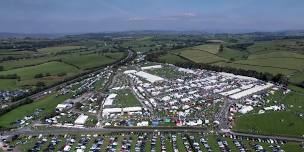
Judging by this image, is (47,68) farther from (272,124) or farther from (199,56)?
(272,124)

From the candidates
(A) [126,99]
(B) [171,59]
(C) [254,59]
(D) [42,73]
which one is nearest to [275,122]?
(A) [126,99]

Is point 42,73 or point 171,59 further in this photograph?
point 171,59

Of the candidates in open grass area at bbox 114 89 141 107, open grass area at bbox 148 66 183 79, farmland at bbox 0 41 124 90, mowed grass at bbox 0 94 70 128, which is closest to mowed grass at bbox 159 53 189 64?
open grass area at bbox 148 66 183 79

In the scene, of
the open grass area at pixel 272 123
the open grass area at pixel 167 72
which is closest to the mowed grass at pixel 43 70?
the open grass area at pixel 167 72

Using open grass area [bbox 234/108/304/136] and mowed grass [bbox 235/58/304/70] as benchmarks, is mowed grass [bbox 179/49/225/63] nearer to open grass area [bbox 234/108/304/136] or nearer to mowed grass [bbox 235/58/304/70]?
mowed grass [bbox 235/58/304/70]

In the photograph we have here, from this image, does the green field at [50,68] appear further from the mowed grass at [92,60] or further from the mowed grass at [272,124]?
the mowed grass at [272,124]

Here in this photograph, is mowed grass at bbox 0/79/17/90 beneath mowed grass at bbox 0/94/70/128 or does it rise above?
above

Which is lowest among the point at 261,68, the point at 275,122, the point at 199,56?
the point at 275,122
